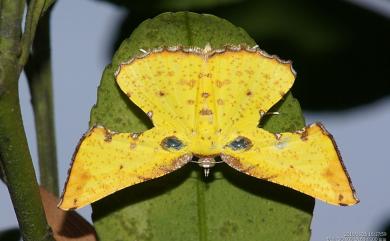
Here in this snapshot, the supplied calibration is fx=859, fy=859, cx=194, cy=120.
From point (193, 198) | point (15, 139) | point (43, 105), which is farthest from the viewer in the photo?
point (43, 105)

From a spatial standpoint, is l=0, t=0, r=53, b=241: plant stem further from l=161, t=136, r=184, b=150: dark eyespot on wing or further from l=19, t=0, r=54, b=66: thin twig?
l=161, t=136, r=184, b=150: dark eyespot on wing

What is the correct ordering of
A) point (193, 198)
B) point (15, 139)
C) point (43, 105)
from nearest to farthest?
1. point (15, 139)
2. point (193, 198)
3. point (43, 105)

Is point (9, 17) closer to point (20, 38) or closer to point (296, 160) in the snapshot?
point (20, 38)

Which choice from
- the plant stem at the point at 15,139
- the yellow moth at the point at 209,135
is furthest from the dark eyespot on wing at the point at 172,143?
the plant stem at the point at 15,139

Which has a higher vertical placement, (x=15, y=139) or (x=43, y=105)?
(x=15, y=139)

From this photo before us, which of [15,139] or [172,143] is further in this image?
[172,143]

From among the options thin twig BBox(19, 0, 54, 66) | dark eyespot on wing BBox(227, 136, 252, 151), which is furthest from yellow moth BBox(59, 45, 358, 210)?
thin twig BBox(19, 0, 54, 66)

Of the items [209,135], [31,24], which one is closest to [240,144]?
[209,135]

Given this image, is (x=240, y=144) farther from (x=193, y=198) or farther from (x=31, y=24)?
(x=31, y=24)
